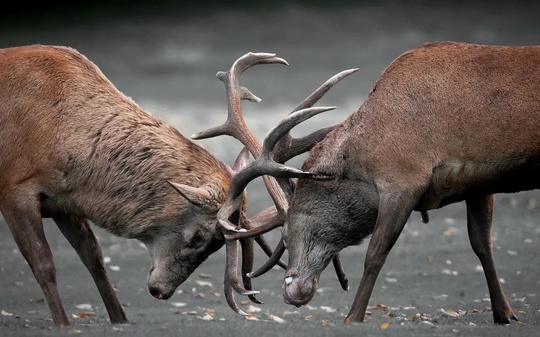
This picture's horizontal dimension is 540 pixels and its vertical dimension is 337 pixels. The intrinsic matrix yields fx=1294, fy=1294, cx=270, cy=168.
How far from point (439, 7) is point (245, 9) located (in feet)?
15.1

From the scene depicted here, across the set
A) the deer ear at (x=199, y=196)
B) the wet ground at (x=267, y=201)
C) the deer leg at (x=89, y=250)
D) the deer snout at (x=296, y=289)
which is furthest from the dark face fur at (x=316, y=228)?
the deer leg at (x=89, y=250)

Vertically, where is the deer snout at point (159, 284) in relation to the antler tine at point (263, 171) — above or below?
below

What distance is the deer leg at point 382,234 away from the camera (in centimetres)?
1018

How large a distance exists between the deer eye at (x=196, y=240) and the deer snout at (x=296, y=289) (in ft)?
2.70

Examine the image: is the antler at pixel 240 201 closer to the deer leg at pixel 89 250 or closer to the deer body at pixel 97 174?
the deer body at pixel 97 174

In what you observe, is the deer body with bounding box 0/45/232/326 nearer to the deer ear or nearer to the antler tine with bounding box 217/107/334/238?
the deer ear

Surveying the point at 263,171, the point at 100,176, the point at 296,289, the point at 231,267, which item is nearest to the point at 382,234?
the point at 296,289

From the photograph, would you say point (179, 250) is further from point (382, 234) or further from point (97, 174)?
point (382, 234)

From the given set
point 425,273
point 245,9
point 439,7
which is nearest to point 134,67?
point 245,9

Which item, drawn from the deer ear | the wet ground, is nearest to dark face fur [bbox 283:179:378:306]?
the wet ground

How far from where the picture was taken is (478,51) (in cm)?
1041

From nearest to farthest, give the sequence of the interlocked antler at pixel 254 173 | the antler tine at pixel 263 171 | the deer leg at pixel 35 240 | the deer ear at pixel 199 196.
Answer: the antler tine at pixel 263 171 → the interlocked antler at pixel 254 173 → the deer ear at pixel 199 196 → the deer leg at pixel 35 240

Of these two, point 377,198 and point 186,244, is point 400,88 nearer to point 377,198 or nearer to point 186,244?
point 377,198

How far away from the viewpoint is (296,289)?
1071 centimetres
